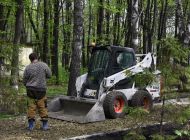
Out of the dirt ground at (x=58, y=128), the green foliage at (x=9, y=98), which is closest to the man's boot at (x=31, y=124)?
the dirt ground at (x=58, y=128)

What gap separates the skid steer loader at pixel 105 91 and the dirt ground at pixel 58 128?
1.65 ft

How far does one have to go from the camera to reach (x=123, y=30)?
4141cm

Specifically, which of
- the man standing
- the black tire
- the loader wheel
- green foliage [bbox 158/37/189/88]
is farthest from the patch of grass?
green foliage [bbox 158/37/189/88]

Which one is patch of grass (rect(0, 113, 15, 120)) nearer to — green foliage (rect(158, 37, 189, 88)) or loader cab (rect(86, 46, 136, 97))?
loader cab (rect(86, 46, 136, 97))

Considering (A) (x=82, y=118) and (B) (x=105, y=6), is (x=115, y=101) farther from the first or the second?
(B) (x=105, y=6)

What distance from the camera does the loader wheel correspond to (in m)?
13.0

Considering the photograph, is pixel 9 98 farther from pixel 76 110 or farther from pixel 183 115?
pixel 76 110

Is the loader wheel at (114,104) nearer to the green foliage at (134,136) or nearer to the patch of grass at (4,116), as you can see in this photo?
the patch of grass at (4,116)

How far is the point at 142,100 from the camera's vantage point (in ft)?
46.4

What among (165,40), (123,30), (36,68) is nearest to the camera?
(165,40)

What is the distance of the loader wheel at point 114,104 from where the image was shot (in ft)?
42.5

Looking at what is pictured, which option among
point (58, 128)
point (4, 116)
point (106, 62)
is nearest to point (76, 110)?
point (106, 62)

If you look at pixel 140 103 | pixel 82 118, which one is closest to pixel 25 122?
pixel 82 118

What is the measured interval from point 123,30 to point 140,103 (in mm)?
27998
